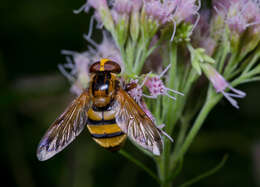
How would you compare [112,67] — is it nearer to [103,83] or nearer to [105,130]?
[103,83]

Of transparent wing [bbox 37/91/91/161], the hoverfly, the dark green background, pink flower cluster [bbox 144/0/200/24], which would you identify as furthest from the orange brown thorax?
the dark green background

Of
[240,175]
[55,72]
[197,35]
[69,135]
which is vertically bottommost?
[240,175]

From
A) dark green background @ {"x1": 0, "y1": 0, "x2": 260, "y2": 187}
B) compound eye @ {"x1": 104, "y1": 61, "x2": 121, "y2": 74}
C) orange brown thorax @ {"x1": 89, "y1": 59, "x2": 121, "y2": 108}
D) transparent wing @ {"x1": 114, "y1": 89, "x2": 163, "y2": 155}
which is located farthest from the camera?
dark green background @ {"x1": 0, "y1": 0, "x2": 260, "y2": 187}

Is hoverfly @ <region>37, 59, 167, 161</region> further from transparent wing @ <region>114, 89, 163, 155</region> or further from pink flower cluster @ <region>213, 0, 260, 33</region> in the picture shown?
pink flower cluster @ <region>213, 0, 260, 33</region>

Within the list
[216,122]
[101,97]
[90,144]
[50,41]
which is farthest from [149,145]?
[50,41]

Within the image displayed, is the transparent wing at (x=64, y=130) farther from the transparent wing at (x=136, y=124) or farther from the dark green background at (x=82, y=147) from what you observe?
the dark green background at (x=82, y=147)

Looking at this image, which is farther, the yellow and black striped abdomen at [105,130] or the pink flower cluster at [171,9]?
the pink flower cluster at [171,9]

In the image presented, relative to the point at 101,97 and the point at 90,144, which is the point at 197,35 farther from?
the point at 90,144

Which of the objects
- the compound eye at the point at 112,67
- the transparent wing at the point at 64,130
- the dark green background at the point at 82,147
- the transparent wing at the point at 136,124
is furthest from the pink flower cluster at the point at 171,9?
the dark green background at the point at 82,147
